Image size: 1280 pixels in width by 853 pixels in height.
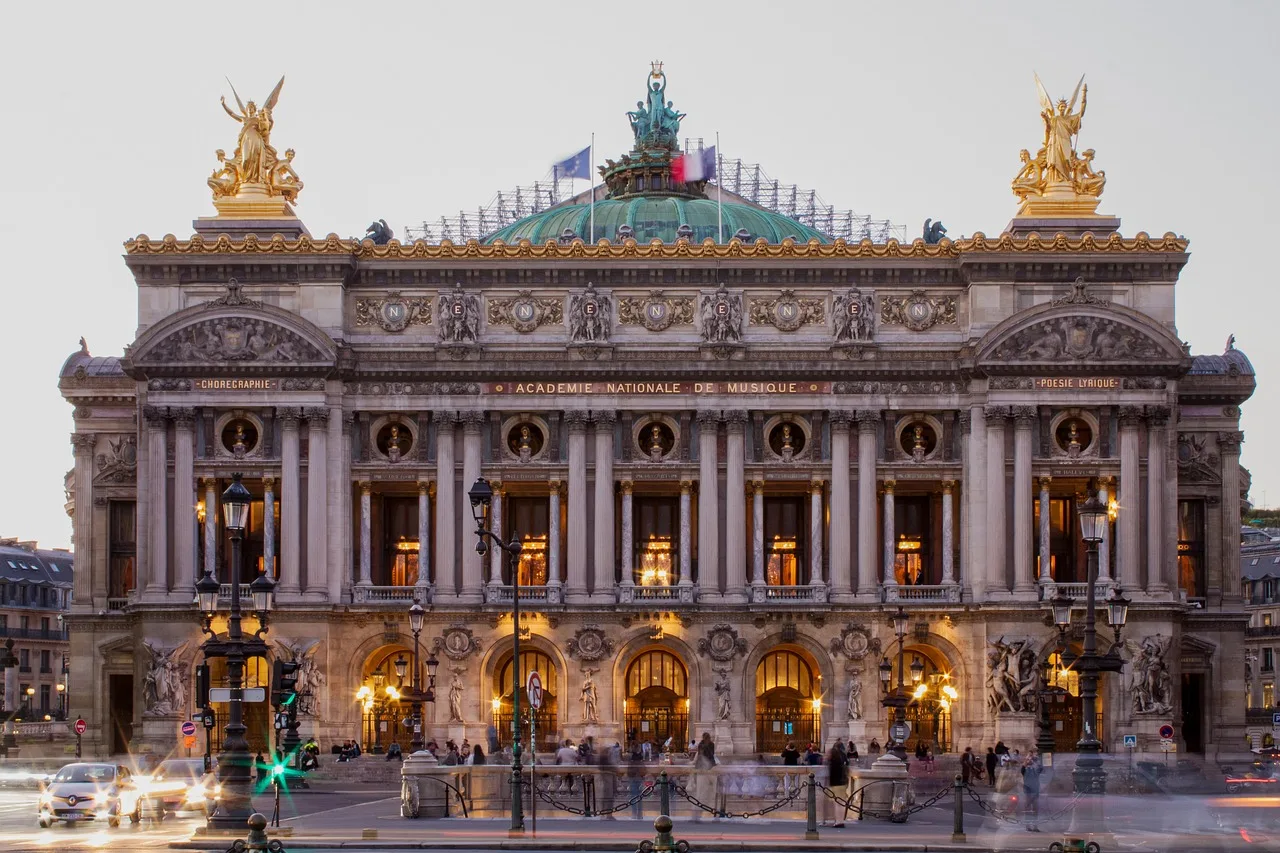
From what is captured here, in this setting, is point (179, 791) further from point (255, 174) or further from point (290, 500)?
point (255, 174)

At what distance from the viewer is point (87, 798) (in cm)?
6059

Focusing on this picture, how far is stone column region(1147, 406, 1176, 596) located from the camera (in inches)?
3529

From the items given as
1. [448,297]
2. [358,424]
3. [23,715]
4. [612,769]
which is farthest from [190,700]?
[23,715]

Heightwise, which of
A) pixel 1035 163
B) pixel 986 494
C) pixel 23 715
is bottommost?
pixel 23 715

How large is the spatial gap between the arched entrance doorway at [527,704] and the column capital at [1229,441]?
31.7m

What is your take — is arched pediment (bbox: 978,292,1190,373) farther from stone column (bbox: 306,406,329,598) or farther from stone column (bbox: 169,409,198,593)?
stone column (bbox: 169,409,198,593)

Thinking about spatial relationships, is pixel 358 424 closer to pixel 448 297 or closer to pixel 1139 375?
pixel 448 297

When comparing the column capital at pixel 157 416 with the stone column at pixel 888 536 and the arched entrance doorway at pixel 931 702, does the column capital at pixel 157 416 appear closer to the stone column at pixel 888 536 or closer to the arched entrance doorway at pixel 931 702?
the stone column at pixel 888 536

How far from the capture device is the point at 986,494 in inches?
3551

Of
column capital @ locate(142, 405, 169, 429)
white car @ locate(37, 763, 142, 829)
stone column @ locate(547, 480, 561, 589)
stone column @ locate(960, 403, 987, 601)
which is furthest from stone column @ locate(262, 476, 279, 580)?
stone column @ locate(960, 403, 987, 601)

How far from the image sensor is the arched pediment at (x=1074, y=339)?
295 ft

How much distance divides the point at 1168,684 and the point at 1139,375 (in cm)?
1272

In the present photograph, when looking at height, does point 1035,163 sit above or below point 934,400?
above

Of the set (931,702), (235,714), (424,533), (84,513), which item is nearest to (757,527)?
(931,702)
